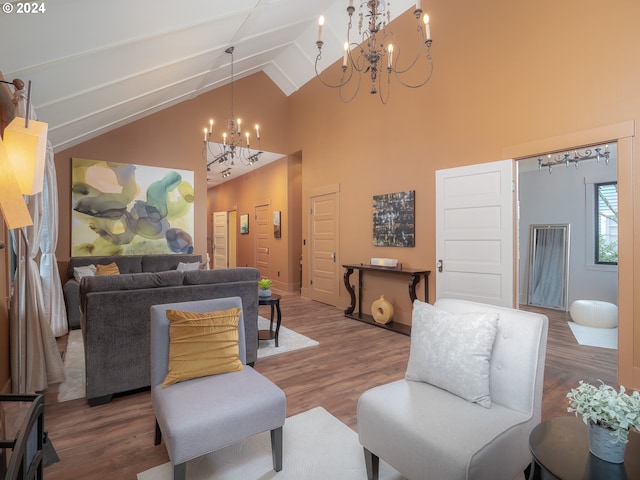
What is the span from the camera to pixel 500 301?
3621mm

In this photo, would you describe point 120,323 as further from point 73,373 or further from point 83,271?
point 83,271

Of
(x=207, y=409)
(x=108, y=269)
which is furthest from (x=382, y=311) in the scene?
(x=108, y=269)

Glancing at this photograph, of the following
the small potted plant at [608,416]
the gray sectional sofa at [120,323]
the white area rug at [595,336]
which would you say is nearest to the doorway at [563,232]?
the white area rug at [595,336]

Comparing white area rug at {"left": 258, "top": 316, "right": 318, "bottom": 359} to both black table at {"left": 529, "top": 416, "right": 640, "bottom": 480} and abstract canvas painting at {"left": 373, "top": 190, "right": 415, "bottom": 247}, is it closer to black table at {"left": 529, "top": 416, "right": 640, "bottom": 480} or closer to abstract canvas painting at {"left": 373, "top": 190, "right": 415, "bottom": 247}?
abstract canvas painting at {"left": 373, "top": 190, "right": 415, "bottom": 247}

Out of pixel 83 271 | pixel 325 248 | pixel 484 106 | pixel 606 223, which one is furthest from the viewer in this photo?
pixel 325 248

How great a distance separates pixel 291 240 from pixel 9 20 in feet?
19.2

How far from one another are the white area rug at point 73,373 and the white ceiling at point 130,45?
2354 mm

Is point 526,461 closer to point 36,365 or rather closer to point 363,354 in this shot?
point 363,354

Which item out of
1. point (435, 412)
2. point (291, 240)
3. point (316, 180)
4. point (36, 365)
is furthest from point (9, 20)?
point (291, 240)

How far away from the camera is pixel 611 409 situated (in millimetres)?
1030

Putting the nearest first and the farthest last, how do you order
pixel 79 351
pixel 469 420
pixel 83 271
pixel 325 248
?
1. pixel 469 420
2. pixel 79 351
3. pixel 83 271
4. pixel 325 248

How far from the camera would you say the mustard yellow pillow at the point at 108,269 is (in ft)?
15.8

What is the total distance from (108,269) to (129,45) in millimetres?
3412

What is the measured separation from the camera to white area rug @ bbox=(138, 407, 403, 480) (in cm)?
175
